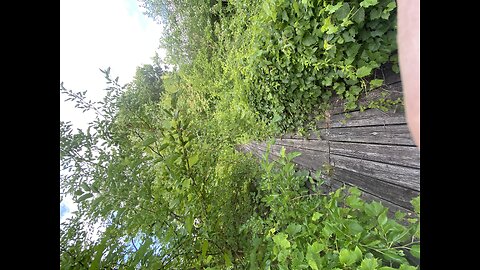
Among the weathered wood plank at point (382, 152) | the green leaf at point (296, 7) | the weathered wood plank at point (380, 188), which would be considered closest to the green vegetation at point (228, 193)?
the green leaf at point (296, 7)

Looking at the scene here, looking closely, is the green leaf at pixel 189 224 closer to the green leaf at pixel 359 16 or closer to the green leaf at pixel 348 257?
the green leaf at pixel 348 257

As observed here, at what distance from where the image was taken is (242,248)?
6.28 feet

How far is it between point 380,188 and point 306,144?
986 millimetres

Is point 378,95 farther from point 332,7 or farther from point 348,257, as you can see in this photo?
point 348,257

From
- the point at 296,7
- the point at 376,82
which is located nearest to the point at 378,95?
the point at 376,82

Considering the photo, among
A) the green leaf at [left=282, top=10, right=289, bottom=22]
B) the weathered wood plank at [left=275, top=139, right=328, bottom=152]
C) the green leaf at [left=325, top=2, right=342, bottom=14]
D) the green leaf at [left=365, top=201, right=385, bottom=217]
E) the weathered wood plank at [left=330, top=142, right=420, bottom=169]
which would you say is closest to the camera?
the green leaf at [left=365, top=201, right=385, bottom=217]

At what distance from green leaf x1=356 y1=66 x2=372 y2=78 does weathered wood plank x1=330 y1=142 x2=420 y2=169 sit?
0.38 m

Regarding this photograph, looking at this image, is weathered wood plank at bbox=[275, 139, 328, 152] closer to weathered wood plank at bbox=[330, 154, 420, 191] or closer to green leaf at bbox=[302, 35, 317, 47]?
weathered wood plank at bbox=[330, 154, 420, 191]

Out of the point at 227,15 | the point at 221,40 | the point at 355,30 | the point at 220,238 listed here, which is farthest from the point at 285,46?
the point at 227,15

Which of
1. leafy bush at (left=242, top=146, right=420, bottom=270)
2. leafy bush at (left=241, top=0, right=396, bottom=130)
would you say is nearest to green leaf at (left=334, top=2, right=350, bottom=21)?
leafy bush at (left=241, top=0, right=396, bottom=130)

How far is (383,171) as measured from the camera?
1495 millimetres

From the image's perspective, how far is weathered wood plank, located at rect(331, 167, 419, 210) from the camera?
4.36ft

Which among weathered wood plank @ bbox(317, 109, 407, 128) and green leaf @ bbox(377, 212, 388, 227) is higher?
weathered wood plank @ bbox(317, 109, 407, 128)
